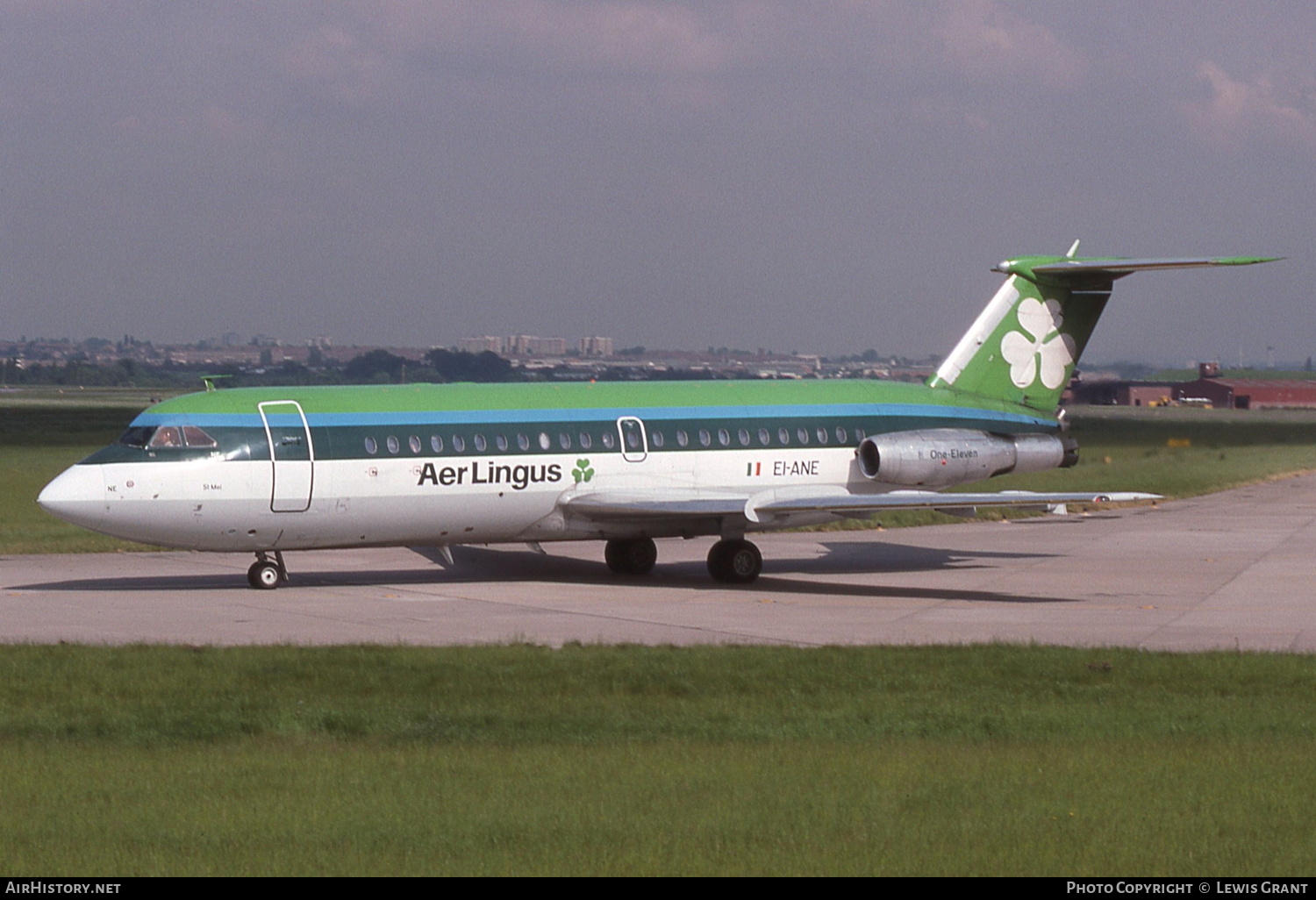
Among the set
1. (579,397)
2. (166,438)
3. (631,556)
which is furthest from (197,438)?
(631,556)

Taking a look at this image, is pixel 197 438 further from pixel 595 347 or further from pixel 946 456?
pixel 595 347

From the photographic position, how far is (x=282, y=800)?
11.3 meters

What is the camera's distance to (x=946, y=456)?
29469 mm

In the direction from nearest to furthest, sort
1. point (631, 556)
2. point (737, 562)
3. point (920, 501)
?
point (920, 501) → point (737, 562) → point (631, 556)

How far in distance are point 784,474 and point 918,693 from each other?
41.9ft

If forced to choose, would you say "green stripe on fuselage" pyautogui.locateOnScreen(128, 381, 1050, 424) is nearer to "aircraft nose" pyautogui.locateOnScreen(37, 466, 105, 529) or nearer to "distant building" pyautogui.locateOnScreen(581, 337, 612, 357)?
"aircraft nose" pyautogui.locateOnScreen(37, 466, 105, 529)

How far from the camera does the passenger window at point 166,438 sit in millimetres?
24281

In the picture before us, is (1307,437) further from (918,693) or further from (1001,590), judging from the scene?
(918,693)

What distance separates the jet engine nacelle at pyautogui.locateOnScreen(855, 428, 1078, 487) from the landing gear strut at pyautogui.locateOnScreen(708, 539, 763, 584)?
2.97 meters

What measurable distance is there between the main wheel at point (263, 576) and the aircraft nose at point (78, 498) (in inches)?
110

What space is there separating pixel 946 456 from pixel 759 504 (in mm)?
4153

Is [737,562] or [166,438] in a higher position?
[166,438]

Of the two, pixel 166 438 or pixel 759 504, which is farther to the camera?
pixel 759 504

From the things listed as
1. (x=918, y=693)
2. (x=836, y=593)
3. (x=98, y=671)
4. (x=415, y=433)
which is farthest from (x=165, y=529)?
(x=918, y=693)
